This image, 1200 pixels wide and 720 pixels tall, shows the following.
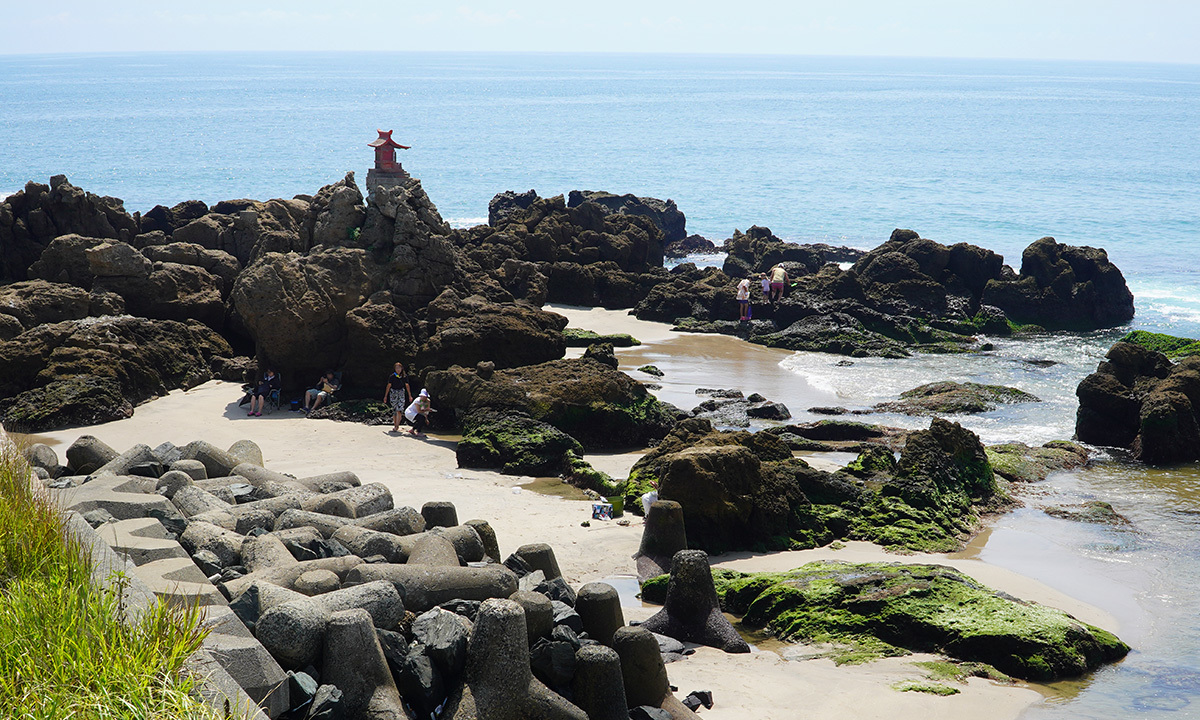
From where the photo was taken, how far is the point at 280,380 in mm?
17453

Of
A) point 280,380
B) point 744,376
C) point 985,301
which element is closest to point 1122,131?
point 985,301

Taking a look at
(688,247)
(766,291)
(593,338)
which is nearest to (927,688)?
(593,338)

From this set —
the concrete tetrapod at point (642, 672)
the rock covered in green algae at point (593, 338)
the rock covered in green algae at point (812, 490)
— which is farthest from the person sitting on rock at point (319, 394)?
the concrete tetrapod at point (642, 672)

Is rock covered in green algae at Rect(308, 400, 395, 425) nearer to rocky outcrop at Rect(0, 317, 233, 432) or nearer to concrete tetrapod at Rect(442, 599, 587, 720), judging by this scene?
rocky outcrop at Rect(0, 317, 233, 432)

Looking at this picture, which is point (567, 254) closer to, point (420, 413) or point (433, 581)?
point (420, 413)

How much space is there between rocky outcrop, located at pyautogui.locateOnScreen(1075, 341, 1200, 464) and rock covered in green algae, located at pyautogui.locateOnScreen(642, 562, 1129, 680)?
8461 mm

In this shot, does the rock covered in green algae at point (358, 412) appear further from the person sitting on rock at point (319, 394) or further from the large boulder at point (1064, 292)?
the large boulder at point (1064, 292)

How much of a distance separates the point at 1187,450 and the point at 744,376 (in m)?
8.35

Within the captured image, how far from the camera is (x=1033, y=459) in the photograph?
1590 centimetres

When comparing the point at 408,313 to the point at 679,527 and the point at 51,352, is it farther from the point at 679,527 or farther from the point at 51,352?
the point at 679,527

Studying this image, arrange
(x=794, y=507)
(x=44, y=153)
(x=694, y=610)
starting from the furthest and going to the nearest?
(x=44, y=153) → (x=794, y=507) → (x=694, y=610)

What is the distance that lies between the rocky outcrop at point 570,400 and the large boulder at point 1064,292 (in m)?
16.0

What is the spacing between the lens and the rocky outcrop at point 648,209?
42125 millimetres

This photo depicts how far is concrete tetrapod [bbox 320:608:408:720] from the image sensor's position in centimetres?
604
